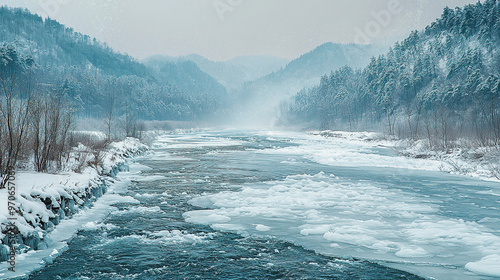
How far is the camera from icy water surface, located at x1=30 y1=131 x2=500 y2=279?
238 inches

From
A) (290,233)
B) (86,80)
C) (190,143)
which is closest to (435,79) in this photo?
→ (190,143)

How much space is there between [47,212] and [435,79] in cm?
8180

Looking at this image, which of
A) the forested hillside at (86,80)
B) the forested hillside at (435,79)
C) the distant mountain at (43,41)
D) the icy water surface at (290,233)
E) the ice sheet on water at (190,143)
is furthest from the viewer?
the distant mountain at (43,41)

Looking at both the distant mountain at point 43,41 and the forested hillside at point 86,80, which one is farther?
the distant mountain at point 43,41

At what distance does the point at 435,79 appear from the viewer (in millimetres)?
71688

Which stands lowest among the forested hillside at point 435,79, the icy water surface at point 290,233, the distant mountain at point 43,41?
the icy water surface at point 290,233

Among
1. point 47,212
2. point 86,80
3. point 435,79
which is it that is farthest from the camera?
point 86,80

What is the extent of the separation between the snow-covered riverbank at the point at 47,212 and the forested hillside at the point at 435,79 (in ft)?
152

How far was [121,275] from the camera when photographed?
5754 millimetres

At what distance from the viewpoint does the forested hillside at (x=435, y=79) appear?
55.1 meters

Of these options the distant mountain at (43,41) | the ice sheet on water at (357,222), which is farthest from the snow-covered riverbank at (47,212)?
the distant mountain at (43,41)

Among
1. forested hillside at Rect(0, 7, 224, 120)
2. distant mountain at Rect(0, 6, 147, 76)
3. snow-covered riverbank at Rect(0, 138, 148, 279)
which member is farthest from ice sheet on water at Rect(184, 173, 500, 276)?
Answer: distant mountain at Rect(0, 6, 147, 76)

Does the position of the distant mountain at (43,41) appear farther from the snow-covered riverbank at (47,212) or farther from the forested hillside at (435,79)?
the snow-covered riverbank at (47,212)

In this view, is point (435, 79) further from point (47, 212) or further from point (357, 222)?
point (47, 212)
